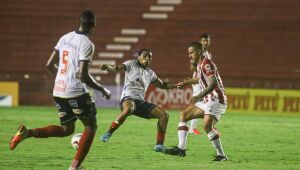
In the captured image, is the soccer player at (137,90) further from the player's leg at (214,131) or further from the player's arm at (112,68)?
the player's leg at (214,131)

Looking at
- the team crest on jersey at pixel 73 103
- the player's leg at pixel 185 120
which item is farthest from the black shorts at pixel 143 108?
the team crest on jersey at pixel 73 103

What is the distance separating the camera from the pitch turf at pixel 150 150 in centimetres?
1083

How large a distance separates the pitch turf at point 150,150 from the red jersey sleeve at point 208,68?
1401 millimetres

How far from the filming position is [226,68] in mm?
33156

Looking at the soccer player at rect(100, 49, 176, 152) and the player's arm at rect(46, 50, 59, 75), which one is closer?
the player's arm at rect(46, 50, 59, 75)

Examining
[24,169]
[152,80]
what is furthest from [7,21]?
[24,169]

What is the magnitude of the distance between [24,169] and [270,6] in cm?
2653

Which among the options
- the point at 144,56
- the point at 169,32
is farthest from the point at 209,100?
the point at 169,32

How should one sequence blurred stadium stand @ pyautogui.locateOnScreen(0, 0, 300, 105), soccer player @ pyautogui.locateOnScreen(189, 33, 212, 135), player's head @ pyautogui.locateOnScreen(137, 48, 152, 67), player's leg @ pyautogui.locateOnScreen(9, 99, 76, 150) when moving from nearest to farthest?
player's leg @ pyautogui.locateOnScreen(9, 99, 76, 150), player's head @ pyautogui.locateOnScreen(137, 48, 152, 67), soccer player @ pyautogui.locateOnScreen(189, 33, 212, 135), blurred stadium stand @ pyautogui.locateOnScreen(0, 0, 300, 105)

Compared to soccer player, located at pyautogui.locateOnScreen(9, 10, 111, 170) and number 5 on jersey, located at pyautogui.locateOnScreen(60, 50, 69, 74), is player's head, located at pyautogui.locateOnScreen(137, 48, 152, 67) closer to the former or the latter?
soccer player, located at pyautogui.locateOnScreen(9, 10, 111, 170)

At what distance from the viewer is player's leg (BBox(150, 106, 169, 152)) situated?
12797 millimetres

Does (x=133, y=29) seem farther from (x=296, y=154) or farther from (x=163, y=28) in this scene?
(x=296, y=154)

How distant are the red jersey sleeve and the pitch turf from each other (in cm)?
140

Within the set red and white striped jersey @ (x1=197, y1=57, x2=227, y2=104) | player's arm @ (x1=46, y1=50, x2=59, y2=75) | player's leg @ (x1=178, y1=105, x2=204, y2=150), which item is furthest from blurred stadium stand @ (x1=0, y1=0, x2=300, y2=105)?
player's arm @ (x1=46, y1=50, x2=59, y2=75)
